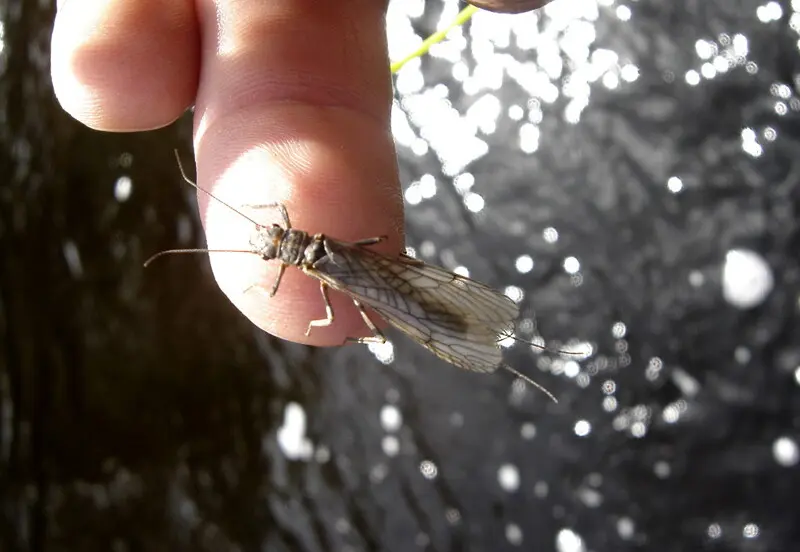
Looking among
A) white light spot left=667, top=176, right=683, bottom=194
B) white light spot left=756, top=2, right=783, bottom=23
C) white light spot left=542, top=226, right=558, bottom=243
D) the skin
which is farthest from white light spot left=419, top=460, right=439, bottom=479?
white light spot left=756, top=2, right=783, bottom=23

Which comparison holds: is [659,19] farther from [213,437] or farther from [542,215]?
[213,437]

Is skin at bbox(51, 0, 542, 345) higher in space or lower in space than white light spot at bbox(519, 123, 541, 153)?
higher

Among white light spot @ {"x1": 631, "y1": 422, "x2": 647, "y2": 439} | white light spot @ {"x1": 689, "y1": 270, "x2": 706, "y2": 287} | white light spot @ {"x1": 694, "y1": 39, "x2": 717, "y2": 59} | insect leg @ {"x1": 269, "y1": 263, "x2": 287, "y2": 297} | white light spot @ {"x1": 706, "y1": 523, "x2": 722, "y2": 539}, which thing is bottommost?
white light spot @ {"x1": 706, "y1": 523, "x2": 722, "y2": 539}

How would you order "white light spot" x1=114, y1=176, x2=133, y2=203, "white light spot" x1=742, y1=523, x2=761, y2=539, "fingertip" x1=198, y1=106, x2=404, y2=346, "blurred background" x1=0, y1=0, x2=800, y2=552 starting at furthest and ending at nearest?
"white light spot" x1=114, y1=176, x2=133, y2=203
"blurred background" x1=0, y1=0, x2=800, y2=552
"white light spot" x1=742, y1=523, x2=761, y2=539
"fingertip" x1=198, y1=106, x2=404, y2=346

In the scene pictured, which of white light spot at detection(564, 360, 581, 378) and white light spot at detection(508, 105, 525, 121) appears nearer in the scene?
white light spot at detection(564, 360, 581, 378)

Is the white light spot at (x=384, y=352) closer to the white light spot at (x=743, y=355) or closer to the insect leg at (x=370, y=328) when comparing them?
the insect leg at (x=370, y=328)

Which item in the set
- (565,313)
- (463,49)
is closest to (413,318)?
(565,313)

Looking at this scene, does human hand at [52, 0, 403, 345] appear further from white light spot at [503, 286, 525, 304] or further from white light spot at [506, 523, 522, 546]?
white light spot at [506, 523, 522, 546]

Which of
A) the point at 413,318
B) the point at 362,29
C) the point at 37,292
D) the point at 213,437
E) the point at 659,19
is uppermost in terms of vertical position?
the point at 362,29
